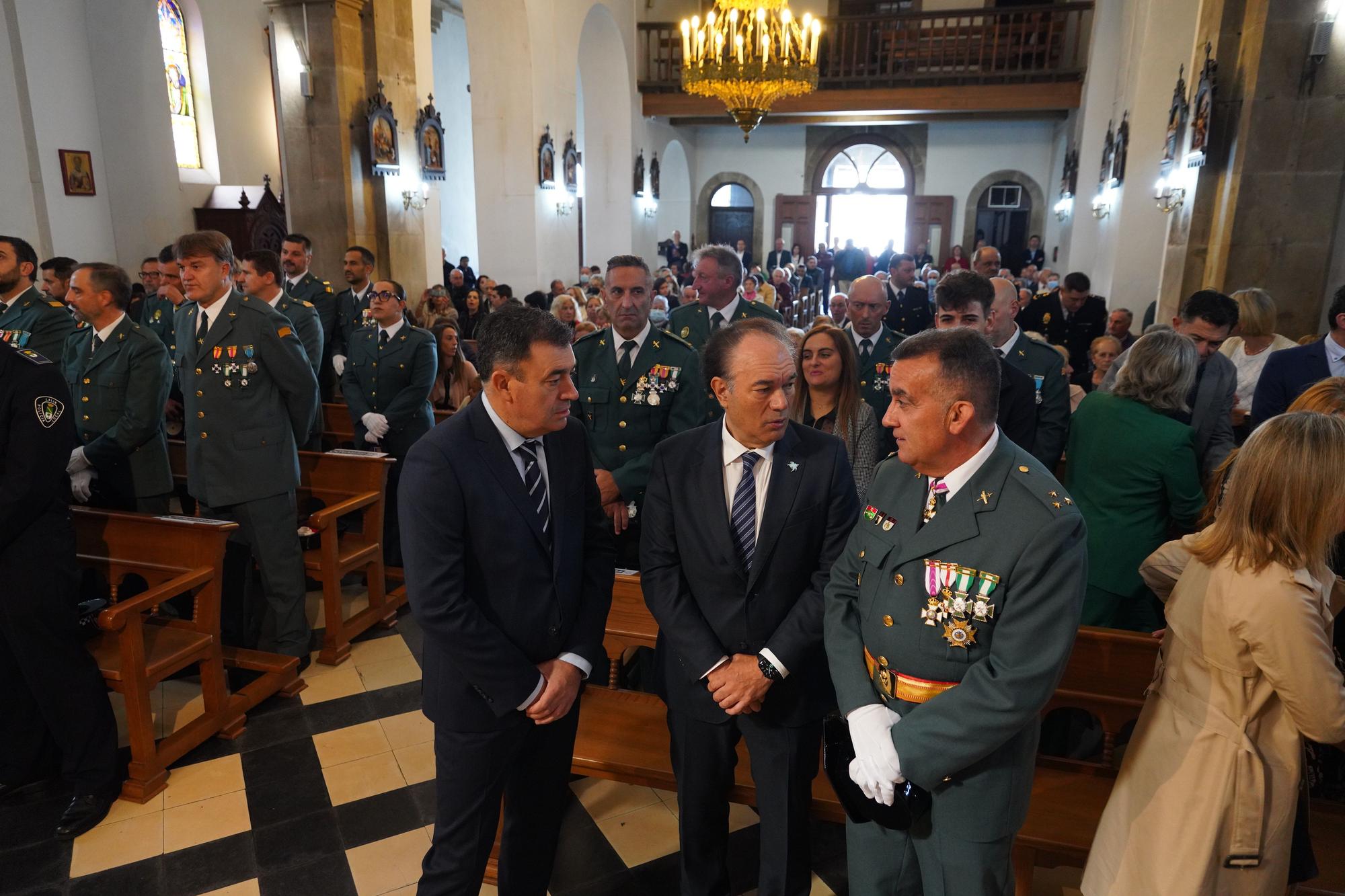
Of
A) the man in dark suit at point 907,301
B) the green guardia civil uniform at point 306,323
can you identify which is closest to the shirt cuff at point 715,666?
the green guardia civil uniform at point 306,323

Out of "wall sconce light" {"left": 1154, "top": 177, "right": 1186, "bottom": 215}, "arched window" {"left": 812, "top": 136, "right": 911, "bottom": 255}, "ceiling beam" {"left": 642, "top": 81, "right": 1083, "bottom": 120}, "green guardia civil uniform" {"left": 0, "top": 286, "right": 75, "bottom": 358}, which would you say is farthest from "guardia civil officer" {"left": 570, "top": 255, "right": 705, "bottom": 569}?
"arched window" {"left": 812, "top": 136, "right": 911, "bottom": 255}

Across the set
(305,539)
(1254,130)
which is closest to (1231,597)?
(305,539)

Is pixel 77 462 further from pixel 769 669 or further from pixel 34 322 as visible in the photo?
pixel 769 669

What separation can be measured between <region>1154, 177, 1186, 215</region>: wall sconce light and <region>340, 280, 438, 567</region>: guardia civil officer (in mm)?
6114

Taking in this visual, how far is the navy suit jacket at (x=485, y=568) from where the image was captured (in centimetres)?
183

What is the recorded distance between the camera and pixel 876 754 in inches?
63.9

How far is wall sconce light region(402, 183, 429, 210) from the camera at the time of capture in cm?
808

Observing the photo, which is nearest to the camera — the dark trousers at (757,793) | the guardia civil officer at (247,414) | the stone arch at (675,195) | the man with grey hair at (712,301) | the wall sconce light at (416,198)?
the dark trousers at (757,793)

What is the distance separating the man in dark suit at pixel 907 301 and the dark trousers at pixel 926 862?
19.0 feet

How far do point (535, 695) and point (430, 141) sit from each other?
781cm

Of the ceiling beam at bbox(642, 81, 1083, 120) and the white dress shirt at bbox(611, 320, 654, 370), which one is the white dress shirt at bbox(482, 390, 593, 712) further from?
the ceiling beam at bbox(642, 81, 1083, 120)

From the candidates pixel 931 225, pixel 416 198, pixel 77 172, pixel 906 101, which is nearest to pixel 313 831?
pixel 416 198

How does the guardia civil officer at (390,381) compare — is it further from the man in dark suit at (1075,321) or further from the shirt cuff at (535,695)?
the man in dark suit at (1075,321)

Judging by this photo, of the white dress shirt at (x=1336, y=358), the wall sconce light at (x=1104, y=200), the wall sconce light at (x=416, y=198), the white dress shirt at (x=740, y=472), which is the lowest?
the white dress shirt at (x=740, y=472)
